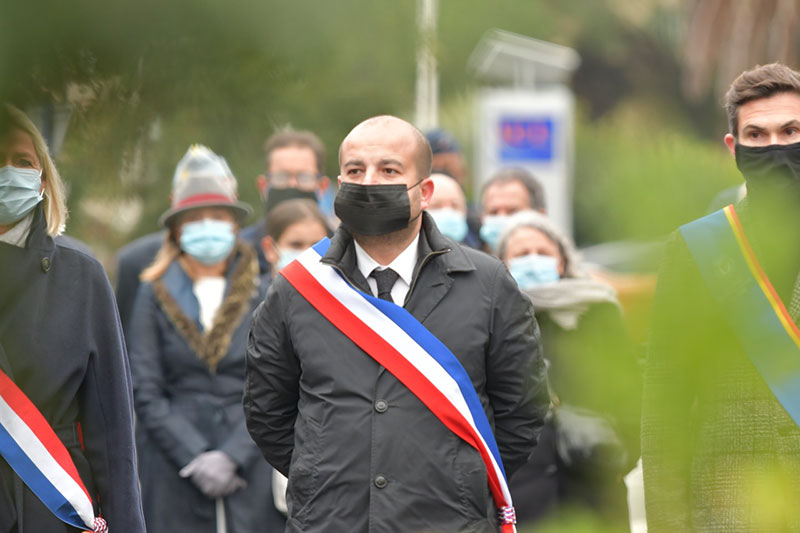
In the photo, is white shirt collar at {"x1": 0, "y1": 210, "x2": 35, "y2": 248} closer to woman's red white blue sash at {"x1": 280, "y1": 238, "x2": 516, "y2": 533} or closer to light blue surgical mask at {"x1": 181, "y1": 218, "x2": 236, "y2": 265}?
woman's red white blue sash at {"x1": 280, "y1": 238, "x2": 516, "y2": 533}

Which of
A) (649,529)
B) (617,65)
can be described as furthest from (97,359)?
(617,65)

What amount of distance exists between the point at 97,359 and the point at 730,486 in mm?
2312

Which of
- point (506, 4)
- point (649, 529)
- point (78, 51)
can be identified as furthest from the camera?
point (649, 529)

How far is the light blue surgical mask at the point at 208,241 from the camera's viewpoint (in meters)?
5.75

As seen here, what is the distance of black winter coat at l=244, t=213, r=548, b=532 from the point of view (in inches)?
130

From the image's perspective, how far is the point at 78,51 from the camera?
926 mm

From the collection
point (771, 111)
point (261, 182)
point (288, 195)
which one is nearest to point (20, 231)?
point (261, 182)

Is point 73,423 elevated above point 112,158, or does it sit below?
below

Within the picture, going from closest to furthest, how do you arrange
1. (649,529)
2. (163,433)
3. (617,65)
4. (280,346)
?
(649,529), (280,346), (163,433), (617,65)

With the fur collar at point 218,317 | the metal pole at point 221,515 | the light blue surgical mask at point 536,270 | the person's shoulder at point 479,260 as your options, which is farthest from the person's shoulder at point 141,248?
the person's shoulder at point 479,260

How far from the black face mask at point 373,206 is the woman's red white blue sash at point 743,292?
2.27 metres

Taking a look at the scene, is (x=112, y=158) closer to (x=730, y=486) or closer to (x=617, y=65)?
(x=730, y=486)

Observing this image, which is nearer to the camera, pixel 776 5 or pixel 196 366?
pixel 196 366

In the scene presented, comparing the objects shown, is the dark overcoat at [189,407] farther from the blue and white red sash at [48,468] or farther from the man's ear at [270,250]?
the blue and white red sash at [48,468]
